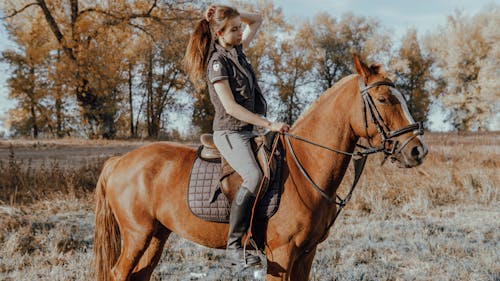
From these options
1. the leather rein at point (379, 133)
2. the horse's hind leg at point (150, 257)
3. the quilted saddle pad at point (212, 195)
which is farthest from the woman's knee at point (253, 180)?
the horse's hind leg at point (150, 257)

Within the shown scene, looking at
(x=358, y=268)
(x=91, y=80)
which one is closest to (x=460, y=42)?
(x=91, y=80)

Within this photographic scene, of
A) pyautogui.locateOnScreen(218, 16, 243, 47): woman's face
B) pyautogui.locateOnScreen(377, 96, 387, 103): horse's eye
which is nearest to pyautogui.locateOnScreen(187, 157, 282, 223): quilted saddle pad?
pyautogui.locateOnScreen(377, 96, 387, 103): horse's eye

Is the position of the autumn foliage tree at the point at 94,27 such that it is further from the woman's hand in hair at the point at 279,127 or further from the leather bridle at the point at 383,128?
the leather bridle at the point at 383,128

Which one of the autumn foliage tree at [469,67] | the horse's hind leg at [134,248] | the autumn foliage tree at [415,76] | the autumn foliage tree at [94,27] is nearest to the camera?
the horse's hind leg at [134,248]

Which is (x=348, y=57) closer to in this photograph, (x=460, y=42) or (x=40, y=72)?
(x=460, y=42)

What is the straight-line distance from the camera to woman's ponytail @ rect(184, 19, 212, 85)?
327 centimetres

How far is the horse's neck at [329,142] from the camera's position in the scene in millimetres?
3111

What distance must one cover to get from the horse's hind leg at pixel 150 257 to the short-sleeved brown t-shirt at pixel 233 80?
1229mm

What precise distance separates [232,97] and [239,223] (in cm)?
95

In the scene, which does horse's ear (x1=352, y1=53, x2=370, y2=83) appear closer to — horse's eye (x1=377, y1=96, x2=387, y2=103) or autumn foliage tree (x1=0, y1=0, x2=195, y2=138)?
horse's eye (x1=377, y1=96, x2=387, y2=103)

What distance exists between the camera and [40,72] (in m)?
20.5

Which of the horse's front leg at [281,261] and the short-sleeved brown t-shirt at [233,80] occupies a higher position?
the short-sleeved brown t-shirt at [233,80]

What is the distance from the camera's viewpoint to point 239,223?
307 cm

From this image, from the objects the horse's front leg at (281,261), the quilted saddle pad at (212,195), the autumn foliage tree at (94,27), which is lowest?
the horse's front leg at (281,261)
